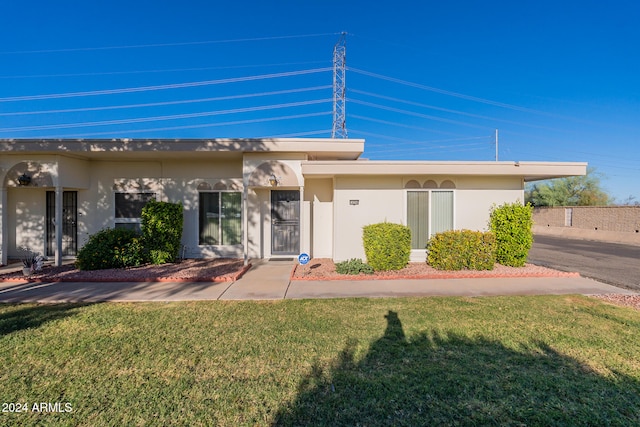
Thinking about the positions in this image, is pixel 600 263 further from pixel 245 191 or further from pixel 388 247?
pixel 245 191

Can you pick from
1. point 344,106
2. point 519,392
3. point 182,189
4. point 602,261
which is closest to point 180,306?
point 519,392

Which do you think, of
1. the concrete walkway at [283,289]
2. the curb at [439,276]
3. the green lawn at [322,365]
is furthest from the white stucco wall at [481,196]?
the green lawn at [322,365]

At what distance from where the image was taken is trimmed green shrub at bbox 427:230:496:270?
8133 millimetres

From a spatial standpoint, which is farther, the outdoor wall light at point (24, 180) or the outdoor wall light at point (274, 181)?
the outdoor wall light at point (274, 181)

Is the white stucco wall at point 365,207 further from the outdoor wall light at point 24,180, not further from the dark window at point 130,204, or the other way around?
the outdoor wall light at point 24,180

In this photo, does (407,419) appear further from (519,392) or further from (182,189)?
(182,189)

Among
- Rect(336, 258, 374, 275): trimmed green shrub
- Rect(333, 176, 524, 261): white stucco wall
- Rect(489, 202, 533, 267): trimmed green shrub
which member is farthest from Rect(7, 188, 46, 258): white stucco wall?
Rect(489, 202, 533, 267): trimmed green shrub

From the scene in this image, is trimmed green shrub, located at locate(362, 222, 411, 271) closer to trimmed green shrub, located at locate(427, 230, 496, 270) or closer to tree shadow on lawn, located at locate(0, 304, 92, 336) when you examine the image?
trimmed green shrub, located at locate(427, 230, 496, 270)

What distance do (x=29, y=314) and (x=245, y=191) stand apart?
5.07m

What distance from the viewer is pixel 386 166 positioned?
8.45 m

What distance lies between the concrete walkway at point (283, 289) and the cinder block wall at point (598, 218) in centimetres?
1486

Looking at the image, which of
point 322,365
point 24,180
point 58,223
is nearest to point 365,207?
point 322,365

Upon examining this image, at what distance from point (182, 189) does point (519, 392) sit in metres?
9.87

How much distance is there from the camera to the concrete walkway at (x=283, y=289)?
6.02 metres
